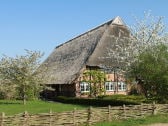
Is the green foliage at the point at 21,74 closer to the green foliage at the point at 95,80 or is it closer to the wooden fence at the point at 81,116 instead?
the green foliage at the point at 95,80

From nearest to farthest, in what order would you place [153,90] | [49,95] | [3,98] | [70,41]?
[153,90] → [3,98] → [49,95] → [70,41]

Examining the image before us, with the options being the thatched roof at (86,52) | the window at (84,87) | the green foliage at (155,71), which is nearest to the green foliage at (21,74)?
the thatched roof at (86,52)

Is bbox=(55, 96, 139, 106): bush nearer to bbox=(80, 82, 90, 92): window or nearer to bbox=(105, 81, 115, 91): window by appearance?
bbox=(80, 82, 90, 92): window

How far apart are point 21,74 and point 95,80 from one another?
12849mm

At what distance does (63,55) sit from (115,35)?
12.9 metres

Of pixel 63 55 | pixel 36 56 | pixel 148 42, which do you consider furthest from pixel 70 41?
pixel 148 42

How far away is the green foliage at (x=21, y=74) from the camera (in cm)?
5012

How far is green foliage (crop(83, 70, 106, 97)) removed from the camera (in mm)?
59312

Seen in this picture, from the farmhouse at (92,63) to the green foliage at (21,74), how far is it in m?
3.59

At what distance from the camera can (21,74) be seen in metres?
50.2

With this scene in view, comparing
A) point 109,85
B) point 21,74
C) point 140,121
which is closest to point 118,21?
point 109,85

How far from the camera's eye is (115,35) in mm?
63906

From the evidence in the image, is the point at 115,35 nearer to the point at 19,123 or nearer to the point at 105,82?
the point at 105,82

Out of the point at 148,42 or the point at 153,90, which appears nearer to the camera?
the point at 153,90
